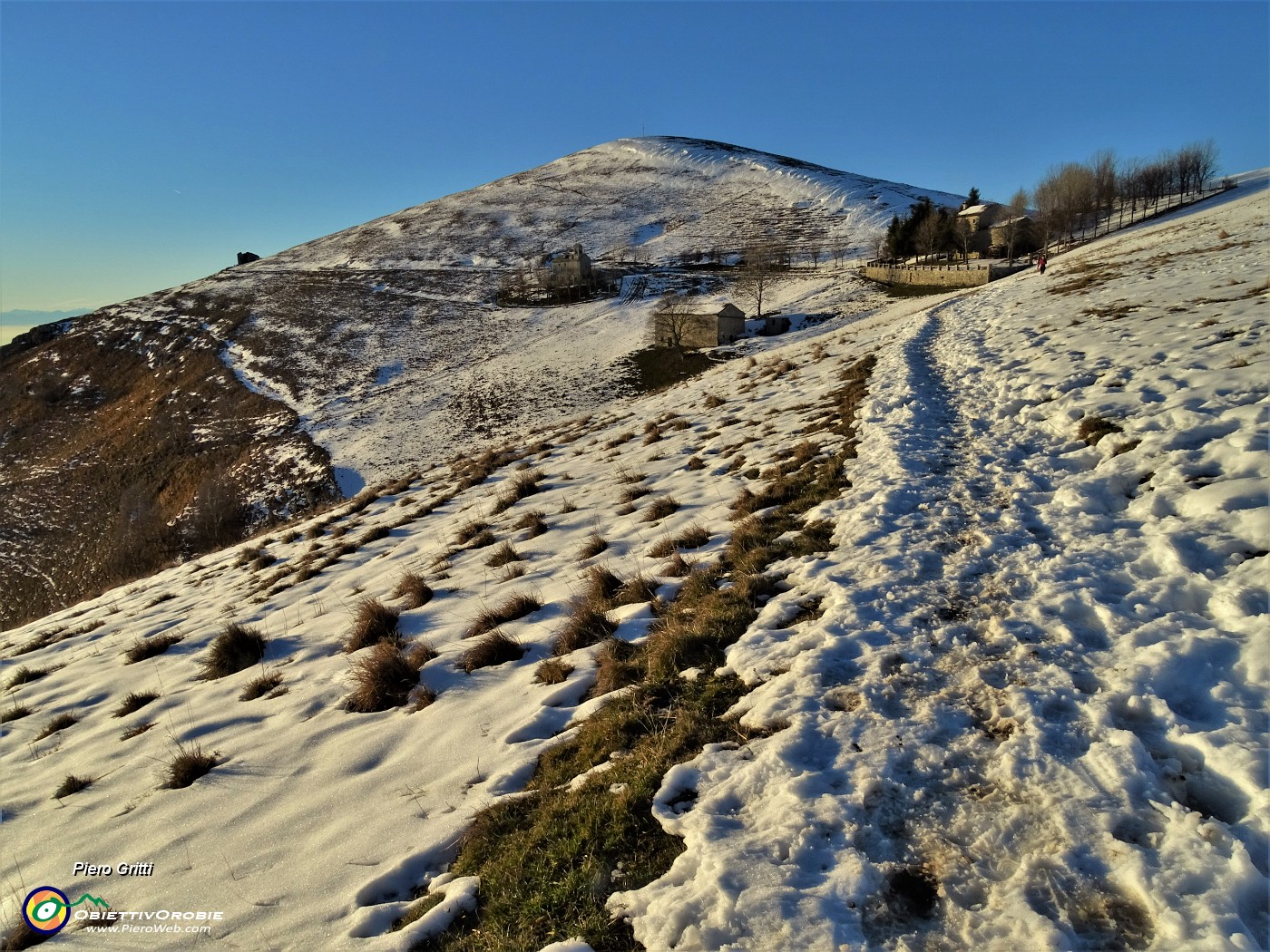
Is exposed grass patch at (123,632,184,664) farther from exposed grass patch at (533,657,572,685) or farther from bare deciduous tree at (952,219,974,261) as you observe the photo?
bare deciduous tree at (952,219,974,261)

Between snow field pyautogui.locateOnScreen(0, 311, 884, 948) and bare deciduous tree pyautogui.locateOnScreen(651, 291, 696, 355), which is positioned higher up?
bare deciduous tree pyautogui.locateOnScreen(651, 291, 696, 355)

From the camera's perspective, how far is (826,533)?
6789 millimetres

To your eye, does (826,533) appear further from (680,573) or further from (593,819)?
(593,819)

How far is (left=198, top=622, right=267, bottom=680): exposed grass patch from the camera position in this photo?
309 inches

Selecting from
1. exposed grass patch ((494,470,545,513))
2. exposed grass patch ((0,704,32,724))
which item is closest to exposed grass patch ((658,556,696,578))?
exposed grass patch ((494,470,545,513))

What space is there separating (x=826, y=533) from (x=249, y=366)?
67064 millimetres

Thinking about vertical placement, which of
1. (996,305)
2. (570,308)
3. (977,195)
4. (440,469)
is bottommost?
(440,469)

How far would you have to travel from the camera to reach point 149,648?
9.23 meters

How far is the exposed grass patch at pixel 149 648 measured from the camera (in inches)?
361

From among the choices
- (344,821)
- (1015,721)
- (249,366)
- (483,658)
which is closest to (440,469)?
(483,658)

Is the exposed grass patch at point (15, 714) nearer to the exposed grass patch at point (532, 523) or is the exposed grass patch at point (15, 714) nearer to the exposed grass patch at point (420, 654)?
the exposed grass patch at point (420, 654)

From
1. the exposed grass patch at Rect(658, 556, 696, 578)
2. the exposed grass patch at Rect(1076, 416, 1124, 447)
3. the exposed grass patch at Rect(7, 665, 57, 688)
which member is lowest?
the exposed grass patch at Rect(7, 665, 57, 688)

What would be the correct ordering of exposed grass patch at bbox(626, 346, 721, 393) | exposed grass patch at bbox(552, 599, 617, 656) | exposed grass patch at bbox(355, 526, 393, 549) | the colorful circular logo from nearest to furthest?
the colorful circular logo → exposed grass patch at bbox(552, 599, 617, 656) → exposed grass patch at bbox(355, 526, 393, 549) → exposed grass patch at bbox(626, 346, 721, 393)

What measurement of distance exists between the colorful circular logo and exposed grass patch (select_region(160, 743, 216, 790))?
0.98 metres
